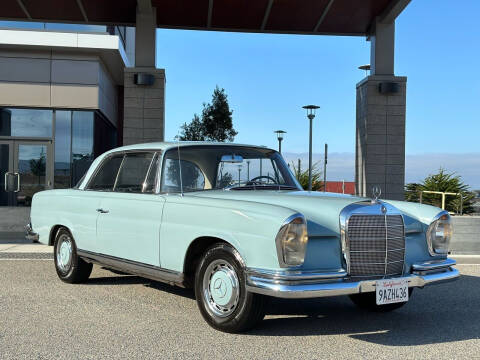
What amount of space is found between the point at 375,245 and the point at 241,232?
1110 millimetres

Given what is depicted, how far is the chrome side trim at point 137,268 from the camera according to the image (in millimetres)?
4992

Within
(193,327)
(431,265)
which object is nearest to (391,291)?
(431,265)

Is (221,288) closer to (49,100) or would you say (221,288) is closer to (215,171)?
(215,171)

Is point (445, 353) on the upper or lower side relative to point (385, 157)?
lower

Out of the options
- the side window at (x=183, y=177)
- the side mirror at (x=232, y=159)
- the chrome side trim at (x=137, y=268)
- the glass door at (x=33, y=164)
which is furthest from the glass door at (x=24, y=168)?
the side mirror at (x=232, y=159)

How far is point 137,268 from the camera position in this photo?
543 centimetres

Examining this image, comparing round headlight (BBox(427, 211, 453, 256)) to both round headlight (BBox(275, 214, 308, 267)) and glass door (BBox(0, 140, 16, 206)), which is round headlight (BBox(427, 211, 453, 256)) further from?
glass door (BBox(0, 140, 16, 206))

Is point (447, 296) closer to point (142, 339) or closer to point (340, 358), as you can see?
point (340, 358)

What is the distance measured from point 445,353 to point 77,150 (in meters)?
15.3

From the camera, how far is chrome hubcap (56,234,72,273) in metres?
6.69

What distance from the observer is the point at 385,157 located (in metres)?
13.0

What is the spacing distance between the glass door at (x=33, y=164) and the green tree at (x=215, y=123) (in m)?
11.9

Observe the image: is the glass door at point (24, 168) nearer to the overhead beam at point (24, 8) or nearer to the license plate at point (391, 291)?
the overhead beam at point (24, 8)

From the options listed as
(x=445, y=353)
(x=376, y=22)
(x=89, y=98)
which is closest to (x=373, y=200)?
(x=445, y=353)
